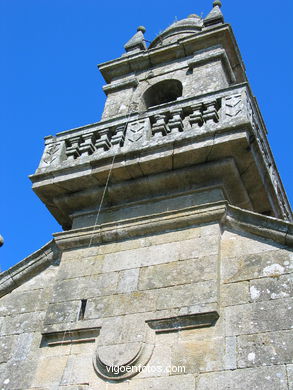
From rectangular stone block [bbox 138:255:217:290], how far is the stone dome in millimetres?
7913

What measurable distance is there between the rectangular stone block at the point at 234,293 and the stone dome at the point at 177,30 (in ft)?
27.4

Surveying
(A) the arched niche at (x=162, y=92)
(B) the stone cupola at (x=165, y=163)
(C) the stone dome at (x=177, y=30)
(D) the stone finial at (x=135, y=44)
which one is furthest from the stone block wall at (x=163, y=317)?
(C) the stone dome at (x=177, y=30)

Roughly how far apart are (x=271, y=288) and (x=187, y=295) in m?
0.87

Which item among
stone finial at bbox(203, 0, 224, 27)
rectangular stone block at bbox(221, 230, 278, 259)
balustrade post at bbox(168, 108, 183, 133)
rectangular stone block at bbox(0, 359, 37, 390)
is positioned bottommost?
rectangular stone block at bbox(221, 230, 278, 259)

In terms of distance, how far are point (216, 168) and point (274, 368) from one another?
2.80m

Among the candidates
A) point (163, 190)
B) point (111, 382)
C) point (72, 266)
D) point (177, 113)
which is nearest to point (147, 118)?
point (177, 113)

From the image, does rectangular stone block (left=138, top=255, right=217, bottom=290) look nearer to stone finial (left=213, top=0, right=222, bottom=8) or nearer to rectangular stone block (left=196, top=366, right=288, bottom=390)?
rectangular stone block (left=196, top=366, right=288, bottom=390)

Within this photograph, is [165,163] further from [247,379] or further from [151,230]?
[247,379]

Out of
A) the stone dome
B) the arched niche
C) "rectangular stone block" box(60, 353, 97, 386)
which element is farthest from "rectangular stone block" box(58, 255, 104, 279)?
the stone dome

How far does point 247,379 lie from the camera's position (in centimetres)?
479

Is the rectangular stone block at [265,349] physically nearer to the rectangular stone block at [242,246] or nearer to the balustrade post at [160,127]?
the rectangular stone block at [242,246]

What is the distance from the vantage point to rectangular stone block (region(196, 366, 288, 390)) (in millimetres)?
4684

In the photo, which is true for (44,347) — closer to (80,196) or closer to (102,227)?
(102,227)

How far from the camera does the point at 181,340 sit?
5.29m
